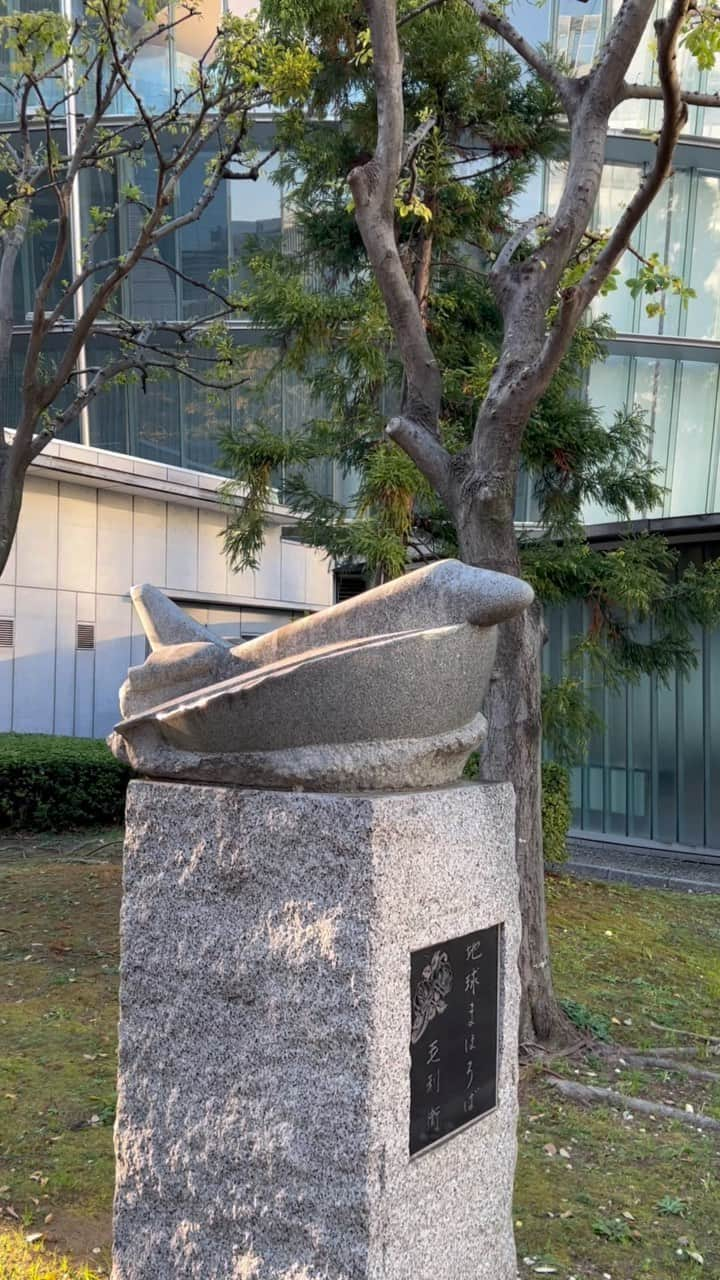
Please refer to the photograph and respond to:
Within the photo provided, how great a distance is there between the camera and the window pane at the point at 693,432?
744 inches

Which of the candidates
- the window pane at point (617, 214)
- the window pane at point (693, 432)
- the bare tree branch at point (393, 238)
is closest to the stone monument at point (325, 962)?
the bare tree branch at point (393, 238)

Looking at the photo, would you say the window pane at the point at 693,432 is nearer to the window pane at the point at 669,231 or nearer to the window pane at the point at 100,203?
the window pane at the point at 669,231

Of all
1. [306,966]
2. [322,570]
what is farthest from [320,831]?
[322,570]

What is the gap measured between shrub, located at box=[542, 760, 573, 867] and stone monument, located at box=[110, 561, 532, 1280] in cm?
732

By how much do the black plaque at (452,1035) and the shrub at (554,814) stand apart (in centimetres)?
733

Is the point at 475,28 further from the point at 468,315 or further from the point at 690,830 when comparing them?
the point at 690,830

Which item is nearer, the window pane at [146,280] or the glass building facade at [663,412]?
the glass building facade at [663,412]

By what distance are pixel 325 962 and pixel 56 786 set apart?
30.8ft

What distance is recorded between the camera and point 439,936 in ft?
11.2

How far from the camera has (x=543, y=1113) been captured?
5.56 m

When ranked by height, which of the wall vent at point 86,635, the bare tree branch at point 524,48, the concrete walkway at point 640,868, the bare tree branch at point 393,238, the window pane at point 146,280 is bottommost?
the concrete walkway at point 640,868

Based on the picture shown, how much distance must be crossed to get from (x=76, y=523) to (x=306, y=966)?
42.1 feet

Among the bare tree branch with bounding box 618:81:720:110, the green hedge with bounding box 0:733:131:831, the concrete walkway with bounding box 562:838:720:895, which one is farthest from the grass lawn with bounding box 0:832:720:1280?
the bare tree branch with bounding box 618:81:720:110

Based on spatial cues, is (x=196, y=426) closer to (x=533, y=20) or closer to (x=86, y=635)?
(x=86, y=635)
